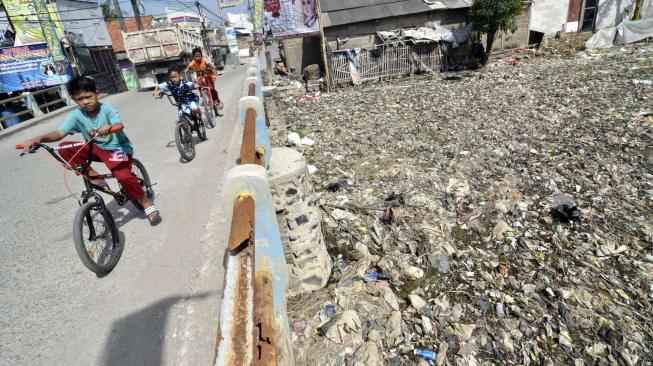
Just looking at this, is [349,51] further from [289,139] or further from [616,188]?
[616,188]

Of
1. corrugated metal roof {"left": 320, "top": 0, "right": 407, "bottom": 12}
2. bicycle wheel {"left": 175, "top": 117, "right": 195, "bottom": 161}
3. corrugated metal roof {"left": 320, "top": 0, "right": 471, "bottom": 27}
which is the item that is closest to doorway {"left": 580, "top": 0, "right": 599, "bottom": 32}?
corrugated metal roof {"left": 320, "top": 0, "right": 471, "bottom": 27}

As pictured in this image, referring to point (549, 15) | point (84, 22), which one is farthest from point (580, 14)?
point (84, 22)

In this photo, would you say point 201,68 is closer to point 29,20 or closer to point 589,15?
point 29,20

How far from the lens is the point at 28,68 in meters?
16.6

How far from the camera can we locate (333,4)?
1980 cm

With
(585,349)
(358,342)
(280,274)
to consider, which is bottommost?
(585,349)

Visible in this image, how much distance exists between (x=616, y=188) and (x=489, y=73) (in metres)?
11.0

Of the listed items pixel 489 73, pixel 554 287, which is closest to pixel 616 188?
pixel 554 287

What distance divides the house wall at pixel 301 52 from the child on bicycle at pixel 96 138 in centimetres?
1619

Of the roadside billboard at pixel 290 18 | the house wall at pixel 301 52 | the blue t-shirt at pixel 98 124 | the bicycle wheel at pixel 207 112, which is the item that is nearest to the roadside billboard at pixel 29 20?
the house wall at pixel 301 52

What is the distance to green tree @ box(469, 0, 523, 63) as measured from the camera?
48.7 ft

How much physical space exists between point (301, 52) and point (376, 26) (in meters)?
4.30

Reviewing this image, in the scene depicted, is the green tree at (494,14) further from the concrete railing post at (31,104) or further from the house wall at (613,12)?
the concrete railing post at (31,104)

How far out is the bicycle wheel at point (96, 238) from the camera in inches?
128
